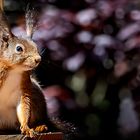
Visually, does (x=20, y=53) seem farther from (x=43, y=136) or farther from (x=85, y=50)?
(x=85, y=50)

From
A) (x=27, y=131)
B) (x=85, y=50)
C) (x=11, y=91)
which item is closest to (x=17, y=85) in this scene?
(x=11, y=91)

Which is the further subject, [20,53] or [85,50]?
[85,50]

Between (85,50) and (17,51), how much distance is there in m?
2.09

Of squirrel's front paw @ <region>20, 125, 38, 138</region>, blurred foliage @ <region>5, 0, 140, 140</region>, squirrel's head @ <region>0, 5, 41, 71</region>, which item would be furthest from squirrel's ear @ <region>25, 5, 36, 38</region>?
blurred foliage @ <region>5, 0, 140, 140</region>

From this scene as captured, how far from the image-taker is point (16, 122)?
228 cm

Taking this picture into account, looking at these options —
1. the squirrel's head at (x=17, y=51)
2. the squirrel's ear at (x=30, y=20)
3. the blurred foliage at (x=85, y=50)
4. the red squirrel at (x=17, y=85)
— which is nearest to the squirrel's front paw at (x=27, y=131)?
the red squirrel at (x=17, y=85)

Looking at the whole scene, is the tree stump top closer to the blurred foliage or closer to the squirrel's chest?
the squirrel's chest

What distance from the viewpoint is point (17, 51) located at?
2279mm

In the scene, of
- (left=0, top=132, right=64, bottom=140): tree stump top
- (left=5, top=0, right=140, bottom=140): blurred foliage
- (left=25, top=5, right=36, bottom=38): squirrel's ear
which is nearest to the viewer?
(left=0, top=132, right=64, bottom=140): tree stump top

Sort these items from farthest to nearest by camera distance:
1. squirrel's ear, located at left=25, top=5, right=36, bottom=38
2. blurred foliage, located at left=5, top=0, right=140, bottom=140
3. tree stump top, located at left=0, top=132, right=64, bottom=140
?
blurred foliage, located at left=5, top=0, right=140, bottom=140 < squirrel's ear, located at left=25, top=5, right=36, bottom=38 < tree stump top, located at left=0, top=132, right=64, bottom=140

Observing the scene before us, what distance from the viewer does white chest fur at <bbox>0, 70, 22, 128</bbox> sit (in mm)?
2219

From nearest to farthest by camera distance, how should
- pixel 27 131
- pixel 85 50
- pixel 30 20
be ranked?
pixel 27 131, pixel 30 20, pixel 85 50

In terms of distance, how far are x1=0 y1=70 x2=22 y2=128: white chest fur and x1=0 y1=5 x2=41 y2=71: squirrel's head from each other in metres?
0.04

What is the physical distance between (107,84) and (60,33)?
690mm
